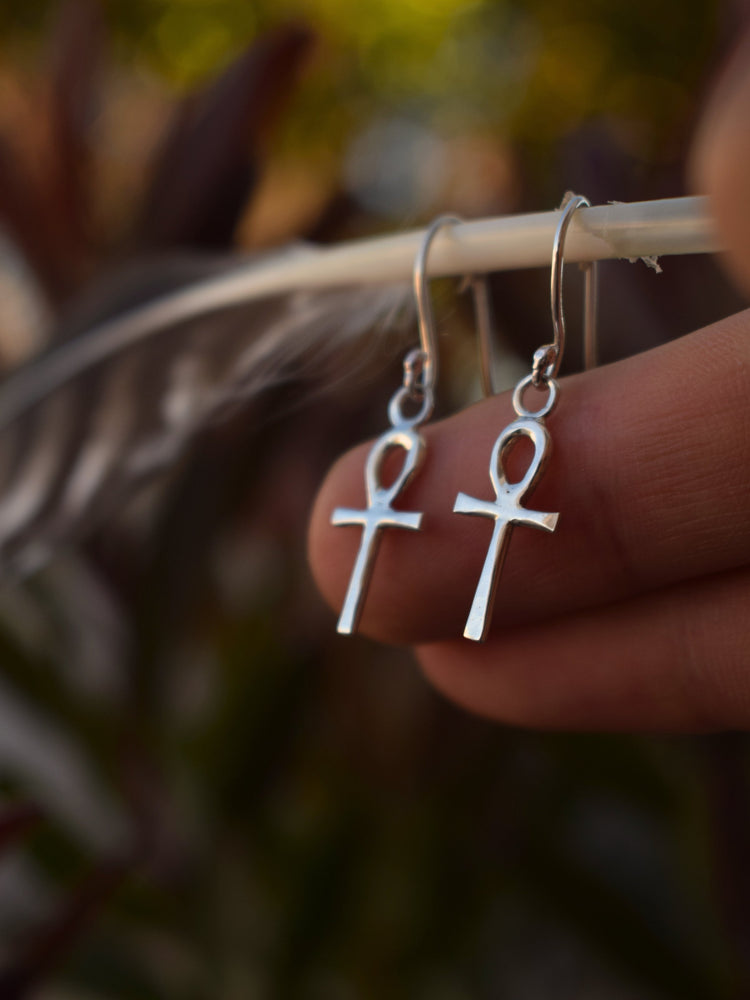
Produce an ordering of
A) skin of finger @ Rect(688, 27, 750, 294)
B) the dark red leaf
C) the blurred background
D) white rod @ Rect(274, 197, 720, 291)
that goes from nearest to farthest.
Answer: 1. skin of finger @ Rect(688, 27, 750, 294)
2. white rod @ Rect(274, 197, 720, 291)
3. the blurred background
4. the dark red leaf

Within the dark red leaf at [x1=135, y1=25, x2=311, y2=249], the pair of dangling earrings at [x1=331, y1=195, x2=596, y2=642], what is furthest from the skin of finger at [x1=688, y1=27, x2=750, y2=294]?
the dark red leaf at [x1=135, y1=25, x2=311, y2=249]

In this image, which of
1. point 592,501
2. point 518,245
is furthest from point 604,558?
point 518,245

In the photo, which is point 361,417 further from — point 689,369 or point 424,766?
point 689,369

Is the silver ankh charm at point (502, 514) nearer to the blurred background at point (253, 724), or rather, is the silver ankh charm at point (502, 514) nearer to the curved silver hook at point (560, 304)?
the curved silver hook at point (560, 304)

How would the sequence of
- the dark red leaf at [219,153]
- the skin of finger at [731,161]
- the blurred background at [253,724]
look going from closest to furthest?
the skin of finger at [731,161], the blurred background at [253,724], the dark red leaf at [219,153]

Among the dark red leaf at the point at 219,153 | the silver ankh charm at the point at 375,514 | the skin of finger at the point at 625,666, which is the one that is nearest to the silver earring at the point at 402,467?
the silver ankh charm at the point at 375,514

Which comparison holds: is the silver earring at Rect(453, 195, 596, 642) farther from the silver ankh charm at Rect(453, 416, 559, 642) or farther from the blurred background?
the blurred background

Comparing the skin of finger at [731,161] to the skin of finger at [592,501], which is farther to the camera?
the skin of finger at [592,501]
